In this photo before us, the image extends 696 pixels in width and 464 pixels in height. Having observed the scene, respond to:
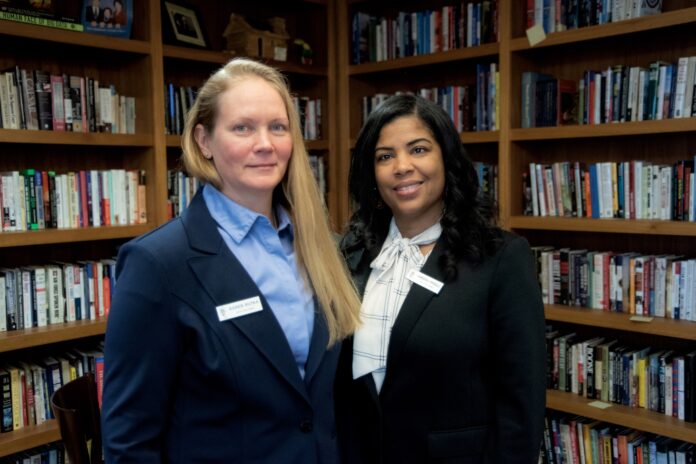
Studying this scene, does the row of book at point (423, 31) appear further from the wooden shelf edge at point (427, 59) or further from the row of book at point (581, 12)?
the row of book at point (581, 12)

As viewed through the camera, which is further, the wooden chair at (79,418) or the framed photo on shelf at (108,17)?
the framed photo on shelf at (108,17)

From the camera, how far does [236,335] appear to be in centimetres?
124

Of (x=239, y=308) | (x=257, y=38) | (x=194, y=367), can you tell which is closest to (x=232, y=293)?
(x=239, y=308)

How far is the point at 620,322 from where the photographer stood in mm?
2627

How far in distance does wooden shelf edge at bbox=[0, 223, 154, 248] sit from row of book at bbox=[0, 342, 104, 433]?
51 cm

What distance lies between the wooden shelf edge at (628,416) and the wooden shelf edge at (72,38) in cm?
236

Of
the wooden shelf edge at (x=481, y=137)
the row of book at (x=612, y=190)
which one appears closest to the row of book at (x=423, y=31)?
the wooden shelf edge at (x=481, y=137)

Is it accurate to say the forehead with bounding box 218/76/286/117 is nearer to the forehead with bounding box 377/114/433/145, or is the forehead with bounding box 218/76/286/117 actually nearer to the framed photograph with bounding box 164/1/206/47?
the forehead with bounding box 377/114/433/145

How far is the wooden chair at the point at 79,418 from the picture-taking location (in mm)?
1502

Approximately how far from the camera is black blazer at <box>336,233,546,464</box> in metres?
1.49

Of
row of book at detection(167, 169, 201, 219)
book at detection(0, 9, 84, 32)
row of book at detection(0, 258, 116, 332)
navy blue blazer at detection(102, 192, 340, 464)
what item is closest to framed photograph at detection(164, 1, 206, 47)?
book at detection(0, 9, 84, 32)

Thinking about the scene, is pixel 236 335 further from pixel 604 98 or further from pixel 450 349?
pixel 604 98

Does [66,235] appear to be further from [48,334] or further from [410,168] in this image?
[410,168]

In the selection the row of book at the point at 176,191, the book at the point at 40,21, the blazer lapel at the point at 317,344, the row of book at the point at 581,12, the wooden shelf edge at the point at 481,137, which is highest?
the row of book at the point at 581,12
